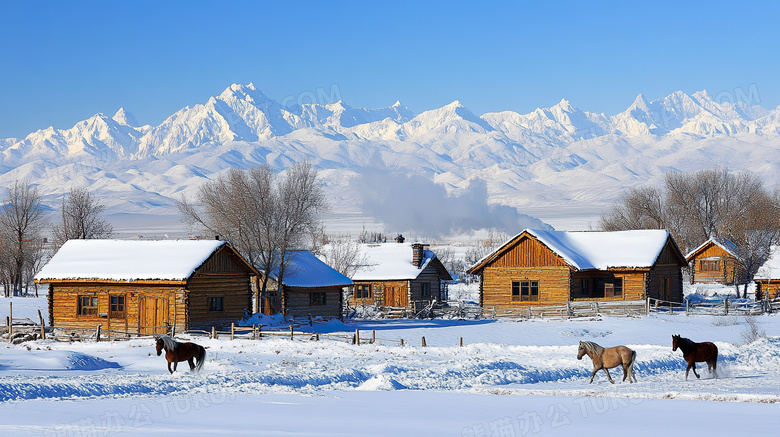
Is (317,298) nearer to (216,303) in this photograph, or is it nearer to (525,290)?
(216,303)

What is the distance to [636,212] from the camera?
3984 inches

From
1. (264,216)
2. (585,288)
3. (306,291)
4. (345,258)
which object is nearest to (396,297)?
(345,258)

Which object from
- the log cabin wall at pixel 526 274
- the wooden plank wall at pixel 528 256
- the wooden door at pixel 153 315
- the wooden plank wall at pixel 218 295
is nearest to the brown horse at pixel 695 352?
the wooden plank wall at pixel 218 295

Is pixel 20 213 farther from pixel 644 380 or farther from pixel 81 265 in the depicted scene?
pixel 644 380

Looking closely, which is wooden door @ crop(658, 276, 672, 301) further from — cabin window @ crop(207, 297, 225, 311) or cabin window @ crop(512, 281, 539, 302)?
cabin window @ crop(207, 297, 225, 311)

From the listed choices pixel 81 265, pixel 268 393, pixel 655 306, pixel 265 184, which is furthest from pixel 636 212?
pixel 268 393

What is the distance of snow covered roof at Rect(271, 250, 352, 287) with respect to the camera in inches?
2019

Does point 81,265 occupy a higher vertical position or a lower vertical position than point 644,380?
higher

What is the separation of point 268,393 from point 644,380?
11108mm

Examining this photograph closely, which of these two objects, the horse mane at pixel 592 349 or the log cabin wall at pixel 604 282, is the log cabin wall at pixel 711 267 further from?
the horse mane at pixel 592 349

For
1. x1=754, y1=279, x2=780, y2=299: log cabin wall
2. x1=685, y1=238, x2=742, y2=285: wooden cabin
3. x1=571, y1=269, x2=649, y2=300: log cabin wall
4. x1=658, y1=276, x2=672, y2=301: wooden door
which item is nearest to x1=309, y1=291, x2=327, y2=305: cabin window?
x1=571, y1=269, x2=649, y2=300: log cabin wall

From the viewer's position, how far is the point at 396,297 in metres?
62.1

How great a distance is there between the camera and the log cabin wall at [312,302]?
51.1 m

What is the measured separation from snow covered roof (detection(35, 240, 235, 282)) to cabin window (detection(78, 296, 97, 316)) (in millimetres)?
1369
